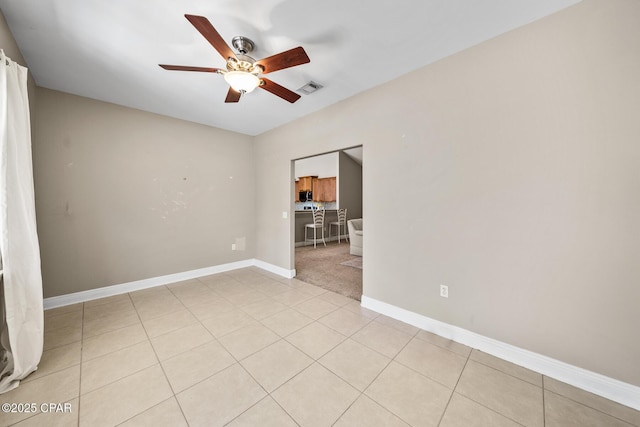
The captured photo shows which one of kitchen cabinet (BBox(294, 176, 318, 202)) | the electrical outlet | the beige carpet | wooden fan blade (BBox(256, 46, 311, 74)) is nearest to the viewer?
wooden fan blade (BBox(256, 46, 311, 74))

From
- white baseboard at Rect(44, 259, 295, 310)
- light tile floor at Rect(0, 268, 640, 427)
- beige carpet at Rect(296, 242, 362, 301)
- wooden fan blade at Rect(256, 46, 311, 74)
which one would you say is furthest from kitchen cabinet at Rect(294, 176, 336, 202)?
wooden fan blade at Rect(256, 46, 311, 74)

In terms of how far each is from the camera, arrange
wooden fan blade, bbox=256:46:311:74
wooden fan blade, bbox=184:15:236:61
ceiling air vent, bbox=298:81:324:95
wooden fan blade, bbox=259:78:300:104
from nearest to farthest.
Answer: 1. wooden fan blade, bbox=184:15:236:61
2. wooden fan blade, bbox=256:46:311:74
3. wooden fan blade, bbox=259:78:300:104
4. ceiling air vent, bbox=298:81:324:95

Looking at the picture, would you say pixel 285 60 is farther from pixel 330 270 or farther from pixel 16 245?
pixel 330 270

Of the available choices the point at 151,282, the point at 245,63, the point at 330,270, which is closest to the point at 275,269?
the point at 330,270

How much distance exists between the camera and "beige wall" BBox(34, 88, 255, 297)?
2777 mm

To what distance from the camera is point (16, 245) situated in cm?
165

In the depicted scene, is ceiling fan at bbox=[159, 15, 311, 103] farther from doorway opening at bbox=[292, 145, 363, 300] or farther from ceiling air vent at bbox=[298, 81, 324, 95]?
A: doorway opening at bbox=[292, 145, 363, 300]

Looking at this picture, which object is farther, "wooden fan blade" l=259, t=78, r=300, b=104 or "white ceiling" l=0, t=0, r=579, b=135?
"wooden fan blade" l=259, t=78, r=300, b=104

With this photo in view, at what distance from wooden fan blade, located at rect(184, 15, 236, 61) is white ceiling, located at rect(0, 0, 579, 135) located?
0.29m

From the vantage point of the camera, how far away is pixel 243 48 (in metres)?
1.94

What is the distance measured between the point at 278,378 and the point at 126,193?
330cm

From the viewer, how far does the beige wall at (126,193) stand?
109 inches

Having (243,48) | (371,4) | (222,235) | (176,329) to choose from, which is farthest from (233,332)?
(371,4)

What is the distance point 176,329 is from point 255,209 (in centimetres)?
265
